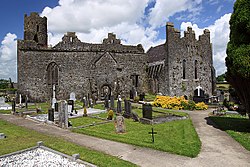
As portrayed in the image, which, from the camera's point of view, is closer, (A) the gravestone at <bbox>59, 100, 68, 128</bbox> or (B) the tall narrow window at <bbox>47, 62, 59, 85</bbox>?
(A) the gravestone at <bbox>59, 100, 68, 128</bbox>

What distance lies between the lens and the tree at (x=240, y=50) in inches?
385

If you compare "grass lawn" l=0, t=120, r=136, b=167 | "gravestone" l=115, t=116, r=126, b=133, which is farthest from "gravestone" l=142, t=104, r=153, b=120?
"grass lawn" l=0, t=120, r=136, b=167

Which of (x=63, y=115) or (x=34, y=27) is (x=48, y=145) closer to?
(x=63, y=115)

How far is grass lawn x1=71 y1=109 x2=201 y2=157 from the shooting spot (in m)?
8.44

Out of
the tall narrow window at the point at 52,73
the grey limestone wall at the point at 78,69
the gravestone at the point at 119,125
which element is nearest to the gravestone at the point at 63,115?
the gravestone at the point at 119,125

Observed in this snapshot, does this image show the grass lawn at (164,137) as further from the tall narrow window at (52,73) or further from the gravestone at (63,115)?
the tall narrow window at (52,73)

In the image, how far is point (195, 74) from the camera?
31.5 metres

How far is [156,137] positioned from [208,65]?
25.6m

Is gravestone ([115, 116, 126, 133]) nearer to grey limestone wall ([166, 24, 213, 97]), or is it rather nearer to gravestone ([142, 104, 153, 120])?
gravestone ([142, 104, 153, 120])

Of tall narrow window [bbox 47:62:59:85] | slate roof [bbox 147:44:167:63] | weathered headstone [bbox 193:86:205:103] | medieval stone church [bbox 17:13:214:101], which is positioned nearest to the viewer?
weathered headstone [bbox 193:86:205:103]

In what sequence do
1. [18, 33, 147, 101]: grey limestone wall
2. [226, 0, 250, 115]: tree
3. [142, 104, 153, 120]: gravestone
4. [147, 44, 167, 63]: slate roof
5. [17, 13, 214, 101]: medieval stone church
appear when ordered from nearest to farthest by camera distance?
[226, 0, 250, 115]: tree, [142, 104, 153, 120]: gravestone, [18, 33, 147, 101]: grey limestone wall, [17, 13, 214, 101]: medieval stone church, [147, 44, 167, 63]: slate roof

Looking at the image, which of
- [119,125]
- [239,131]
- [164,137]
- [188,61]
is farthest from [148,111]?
[188,61]

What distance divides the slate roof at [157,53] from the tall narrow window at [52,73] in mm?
15323

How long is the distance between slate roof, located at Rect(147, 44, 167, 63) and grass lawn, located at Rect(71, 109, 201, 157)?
19.1 m
